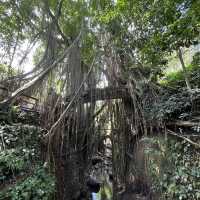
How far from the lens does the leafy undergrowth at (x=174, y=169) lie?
319 cm

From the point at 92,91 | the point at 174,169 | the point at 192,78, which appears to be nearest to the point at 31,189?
the point at 92,91

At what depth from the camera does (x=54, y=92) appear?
147 inches

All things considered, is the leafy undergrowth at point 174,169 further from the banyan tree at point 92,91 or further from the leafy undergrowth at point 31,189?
the leafy undergrowth at point 31,189

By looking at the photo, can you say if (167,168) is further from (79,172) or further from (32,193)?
(32,193)

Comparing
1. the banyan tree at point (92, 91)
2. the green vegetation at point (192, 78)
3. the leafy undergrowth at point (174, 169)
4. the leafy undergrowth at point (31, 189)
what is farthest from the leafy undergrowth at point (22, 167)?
the green vegetation at point (192, 78)

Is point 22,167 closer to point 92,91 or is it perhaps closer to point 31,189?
point 31,189

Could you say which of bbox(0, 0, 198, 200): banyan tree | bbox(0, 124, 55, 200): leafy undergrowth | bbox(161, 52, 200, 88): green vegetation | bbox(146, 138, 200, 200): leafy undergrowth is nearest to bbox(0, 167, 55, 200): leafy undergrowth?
bbox(0, 124, 55, 200): leafy undergrowth

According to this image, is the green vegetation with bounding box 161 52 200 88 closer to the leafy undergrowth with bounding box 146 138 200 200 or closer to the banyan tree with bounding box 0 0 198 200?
the banyan tree with bounding box 0 0 198 200

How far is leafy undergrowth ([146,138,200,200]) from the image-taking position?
319 cm

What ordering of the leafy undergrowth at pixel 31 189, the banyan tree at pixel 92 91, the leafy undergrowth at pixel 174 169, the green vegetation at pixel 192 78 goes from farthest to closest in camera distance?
the green vegetation at pixel 192 78 < the banyan tree at pixel 92 91 < the leafy undergrowth at pixel 174 169 < the leafy undergrowth at pixel 31 189

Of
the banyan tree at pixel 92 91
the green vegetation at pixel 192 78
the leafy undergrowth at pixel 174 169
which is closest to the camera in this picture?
the leafy undergrowth at pixel 174 169

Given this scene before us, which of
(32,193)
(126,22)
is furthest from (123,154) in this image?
(126,22)

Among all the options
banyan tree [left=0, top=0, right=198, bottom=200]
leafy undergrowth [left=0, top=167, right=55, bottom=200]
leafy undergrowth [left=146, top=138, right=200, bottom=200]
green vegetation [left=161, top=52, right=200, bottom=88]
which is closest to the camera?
leafy undergrowth [left=0, top=167, right=55, bottom=200]

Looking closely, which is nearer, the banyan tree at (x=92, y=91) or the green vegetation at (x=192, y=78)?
the banyan tree at (x=92, y=91)
